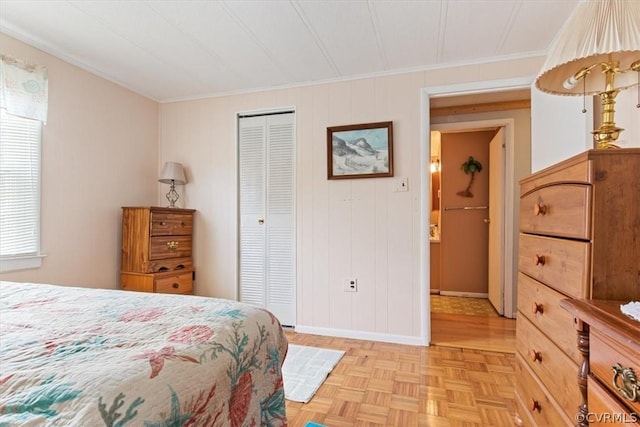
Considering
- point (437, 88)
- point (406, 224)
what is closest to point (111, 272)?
point (406, 224)

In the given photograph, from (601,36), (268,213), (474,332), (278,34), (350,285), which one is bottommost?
(474,332)

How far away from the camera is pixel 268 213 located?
317cm

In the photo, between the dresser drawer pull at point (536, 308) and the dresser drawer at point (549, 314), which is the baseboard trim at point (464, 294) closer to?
the dresser drawer at point (549, 314)

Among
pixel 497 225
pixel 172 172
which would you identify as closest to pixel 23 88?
pixel 172 172

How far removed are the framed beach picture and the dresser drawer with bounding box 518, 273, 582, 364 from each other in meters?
1.57

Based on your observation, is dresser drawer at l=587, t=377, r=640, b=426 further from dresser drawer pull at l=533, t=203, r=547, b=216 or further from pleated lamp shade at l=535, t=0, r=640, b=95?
pleated lamp shade at l=535, t=0, r=640, b=95

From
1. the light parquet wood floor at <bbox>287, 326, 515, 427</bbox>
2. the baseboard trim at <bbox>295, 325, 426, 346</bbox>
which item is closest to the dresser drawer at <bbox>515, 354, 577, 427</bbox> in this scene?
the light parquet wood floor at <bbox>287, 326, 515, 427</bbox>

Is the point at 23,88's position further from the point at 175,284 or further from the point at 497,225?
the point at 497,225

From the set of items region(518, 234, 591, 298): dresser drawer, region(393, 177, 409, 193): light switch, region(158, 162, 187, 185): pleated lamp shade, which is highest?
region(158, 162, 187, 185): pleated lamp shade

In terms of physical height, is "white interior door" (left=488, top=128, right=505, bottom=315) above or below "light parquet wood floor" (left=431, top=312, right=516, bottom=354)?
above

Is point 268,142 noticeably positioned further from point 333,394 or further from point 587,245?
point 587,245

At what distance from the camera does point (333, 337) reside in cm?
287

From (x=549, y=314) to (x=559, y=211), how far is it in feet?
1.21

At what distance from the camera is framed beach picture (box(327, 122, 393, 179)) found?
2.79m
